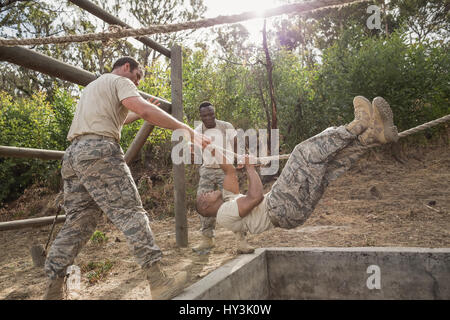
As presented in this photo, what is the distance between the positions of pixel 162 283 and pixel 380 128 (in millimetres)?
1959

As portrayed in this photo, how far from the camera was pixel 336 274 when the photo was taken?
2.30m

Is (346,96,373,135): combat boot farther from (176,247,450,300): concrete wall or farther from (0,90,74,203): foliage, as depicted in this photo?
(0,90,74,203): foliage

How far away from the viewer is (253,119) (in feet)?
29.5

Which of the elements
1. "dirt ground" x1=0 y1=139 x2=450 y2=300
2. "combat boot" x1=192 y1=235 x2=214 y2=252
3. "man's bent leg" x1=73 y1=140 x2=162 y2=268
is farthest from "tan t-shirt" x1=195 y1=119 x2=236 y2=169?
"man's bent leg" x1=73 y1=140 x2=162 y2=268

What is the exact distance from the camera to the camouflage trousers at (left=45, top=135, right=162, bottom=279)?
2105 mm

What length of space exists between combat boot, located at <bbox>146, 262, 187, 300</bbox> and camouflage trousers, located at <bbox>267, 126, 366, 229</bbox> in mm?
880

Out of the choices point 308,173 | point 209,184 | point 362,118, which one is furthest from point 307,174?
point 209,184

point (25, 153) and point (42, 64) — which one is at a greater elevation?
point (42, 64)

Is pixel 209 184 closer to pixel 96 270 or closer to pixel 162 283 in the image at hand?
pixel 96 270

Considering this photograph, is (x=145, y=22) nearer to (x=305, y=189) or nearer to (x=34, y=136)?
(x=34, y=136)

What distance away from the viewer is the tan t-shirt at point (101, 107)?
2240 millimetres

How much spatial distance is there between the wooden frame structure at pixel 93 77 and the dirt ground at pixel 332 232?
0.68m
